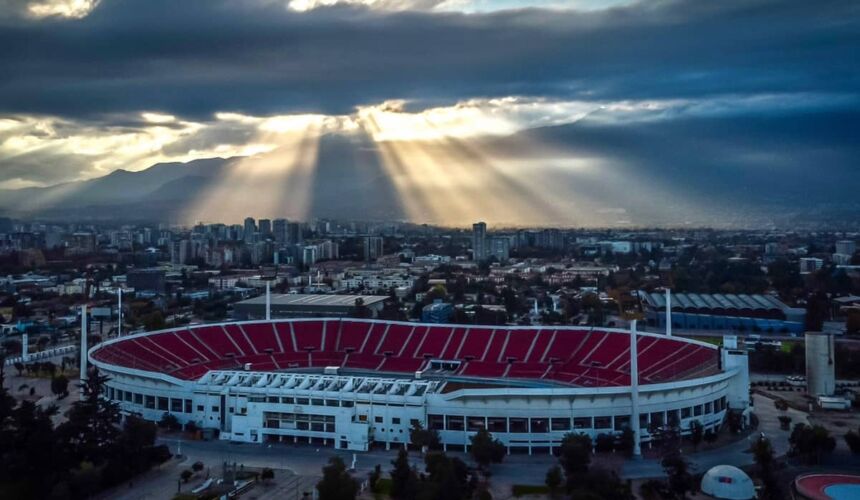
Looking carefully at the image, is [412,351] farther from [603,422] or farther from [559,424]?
[603,422]

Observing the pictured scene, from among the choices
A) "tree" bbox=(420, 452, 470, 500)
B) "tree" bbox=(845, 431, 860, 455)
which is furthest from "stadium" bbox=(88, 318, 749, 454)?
"tree" bbox=(420, 452, 470, 500)

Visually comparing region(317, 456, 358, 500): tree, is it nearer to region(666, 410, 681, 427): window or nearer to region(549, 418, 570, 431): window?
region(549, 418, 570, 431): window

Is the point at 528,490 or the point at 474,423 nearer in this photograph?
the point at 528,490

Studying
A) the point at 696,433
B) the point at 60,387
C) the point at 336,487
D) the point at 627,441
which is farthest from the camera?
the point at 60,387

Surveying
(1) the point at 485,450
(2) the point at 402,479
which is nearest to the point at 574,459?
(1) the point at 485,450

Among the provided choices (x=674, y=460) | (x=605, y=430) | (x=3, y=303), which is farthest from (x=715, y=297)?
(x=3, y=303)

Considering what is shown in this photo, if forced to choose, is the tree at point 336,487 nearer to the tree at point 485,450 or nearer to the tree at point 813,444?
the tree at point 485,450

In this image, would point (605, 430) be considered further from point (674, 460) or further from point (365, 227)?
point (365, 227)
